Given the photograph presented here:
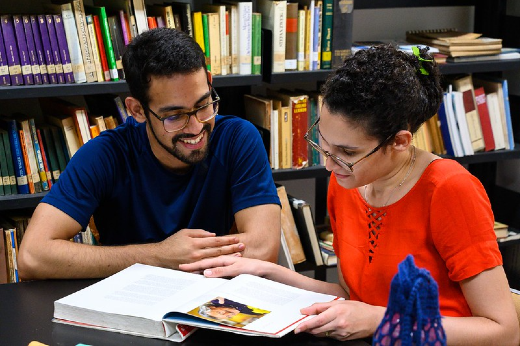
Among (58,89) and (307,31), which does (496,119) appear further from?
(58,89)

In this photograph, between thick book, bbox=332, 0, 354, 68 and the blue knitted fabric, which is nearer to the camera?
the blue knitted fabric

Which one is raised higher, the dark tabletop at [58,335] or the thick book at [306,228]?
the dark tabletop at [58,335]

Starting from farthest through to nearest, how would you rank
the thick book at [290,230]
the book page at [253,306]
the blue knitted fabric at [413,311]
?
the thick book at [290,230]
the book page at [253,306]
the blue knitted fabric at [413,311]

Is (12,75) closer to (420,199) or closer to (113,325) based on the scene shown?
(113,325)

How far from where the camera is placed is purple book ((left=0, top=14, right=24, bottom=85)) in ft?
7.26

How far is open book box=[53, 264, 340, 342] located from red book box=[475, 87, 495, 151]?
73.1 inches

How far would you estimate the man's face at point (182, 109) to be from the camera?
1.73 meters

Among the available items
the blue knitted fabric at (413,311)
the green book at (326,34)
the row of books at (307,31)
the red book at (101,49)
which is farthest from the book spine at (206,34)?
the blue knitted fabric at (413,311)

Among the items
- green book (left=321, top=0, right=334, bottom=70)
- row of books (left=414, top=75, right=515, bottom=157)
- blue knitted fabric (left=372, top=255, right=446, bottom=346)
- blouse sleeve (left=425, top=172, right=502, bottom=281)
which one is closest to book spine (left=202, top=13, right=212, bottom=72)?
green book (left=321, top=0, right=334, bottom=70)

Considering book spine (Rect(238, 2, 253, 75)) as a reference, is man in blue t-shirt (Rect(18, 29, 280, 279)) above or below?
below

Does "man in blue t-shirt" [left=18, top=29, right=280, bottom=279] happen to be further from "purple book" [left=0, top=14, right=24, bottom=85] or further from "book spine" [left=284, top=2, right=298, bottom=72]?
"book spine" [left=284, top=2, right=298, bottom=72]

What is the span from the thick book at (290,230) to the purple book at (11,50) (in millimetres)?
1029

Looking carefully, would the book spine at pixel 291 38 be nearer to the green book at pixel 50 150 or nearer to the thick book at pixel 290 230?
the thick book at pixel 290 230

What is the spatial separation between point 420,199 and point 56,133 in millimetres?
1484
